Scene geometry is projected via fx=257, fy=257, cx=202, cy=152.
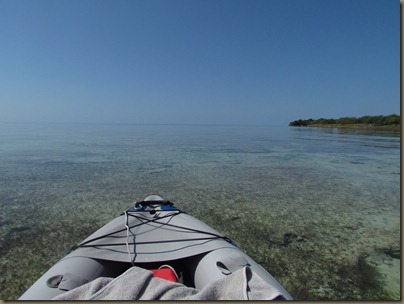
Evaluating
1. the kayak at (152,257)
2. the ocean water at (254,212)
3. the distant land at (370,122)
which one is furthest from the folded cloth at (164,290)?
the distant land at (370,122)

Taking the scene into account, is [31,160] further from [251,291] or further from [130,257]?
[251,291]

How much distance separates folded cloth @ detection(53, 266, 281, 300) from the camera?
1.65 m

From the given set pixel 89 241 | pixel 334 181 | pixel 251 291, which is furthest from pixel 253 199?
pixel 251 291

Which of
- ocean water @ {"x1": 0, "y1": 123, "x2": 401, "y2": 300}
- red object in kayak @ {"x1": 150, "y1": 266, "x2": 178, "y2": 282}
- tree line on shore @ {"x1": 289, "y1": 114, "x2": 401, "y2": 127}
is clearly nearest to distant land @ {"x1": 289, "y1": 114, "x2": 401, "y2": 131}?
tree line on shore @ {"x1": 289, "y1": 114, "x2": 401, "y2": 127}

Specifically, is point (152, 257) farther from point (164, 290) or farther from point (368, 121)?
point (368, 121)

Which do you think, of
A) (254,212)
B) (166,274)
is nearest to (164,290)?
(166,274)

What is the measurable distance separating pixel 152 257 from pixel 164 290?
1.12 metres

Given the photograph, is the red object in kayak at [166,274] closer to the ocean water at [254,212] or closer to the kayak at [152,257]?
the kayak at [152,257]

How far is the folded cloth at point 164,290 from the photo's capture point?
65.0 inches

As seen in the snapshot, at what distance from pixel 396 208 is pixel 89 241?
6242 millimetres

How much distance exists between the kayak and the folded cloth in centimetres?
32

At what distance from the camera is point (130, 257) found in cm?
268

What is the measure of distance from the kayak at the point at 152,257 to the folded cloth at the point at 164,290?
324mm

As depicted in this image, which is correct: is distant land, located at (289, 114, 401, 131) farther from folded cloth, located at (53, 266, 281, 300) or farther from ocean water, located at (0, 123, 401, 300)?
folded cloth, located at (53, 266, 281, 300)
